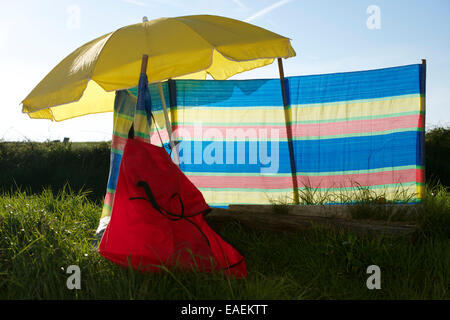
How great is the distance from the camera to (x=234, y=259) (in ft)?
9.98

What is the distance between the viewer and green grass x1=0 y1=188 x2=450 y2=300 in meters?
2.61

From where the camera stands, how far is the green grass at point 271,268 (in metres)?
2.61

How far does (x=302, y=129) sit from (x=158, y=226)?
227 cm

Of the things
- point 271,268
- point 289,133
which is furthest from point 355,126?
point 271,268

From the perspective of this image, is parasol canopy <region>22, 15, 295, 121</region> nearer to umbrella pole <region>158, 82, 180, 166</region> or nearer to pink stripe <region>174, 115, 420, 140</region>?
umbrella pole <region>158, 82, 180, 166</region>

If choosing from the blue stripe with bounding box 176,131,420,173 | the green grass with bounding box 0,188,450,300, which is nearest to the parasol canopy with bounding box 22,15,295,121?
the blue stripe with bounding box 176,131,420,173

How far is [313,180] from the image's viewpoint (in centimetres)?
434

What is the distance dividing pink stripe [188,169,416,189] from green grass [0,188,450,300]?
458 mm

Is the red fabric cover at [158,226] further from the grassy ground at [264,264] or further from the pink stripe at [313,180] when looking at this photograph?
the pink stripe at [313,180]

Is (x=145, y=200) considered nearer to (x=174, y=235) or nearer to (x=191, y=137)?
(x=174, y=235)

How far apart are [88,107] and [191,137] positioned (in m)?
1.36

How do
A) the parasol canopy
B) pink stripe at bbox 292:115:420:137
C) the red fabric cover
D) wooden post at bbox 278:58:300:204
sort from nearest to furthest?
the red fabric cover
the parasol canopy
pink stripe at bbox 292:115:420:137
wooden post at bbox 278:58:300:204

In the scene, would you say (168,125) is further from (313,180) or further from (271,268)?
(271,268)

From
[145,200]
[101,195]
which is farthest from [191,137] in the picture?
[101,195]
